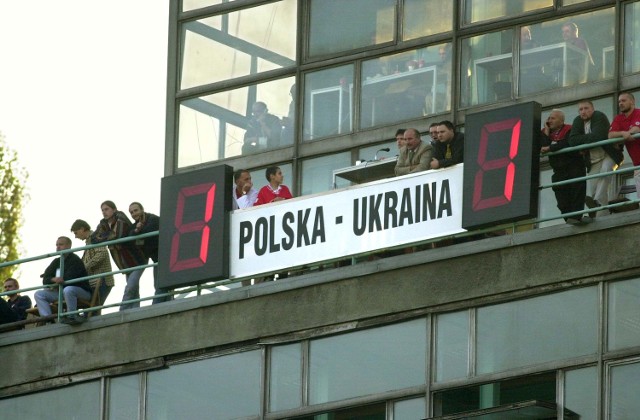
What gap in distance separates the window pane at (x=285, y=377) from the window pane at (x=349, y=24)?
18.5ft

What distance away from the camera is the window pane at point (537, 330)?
25.7m

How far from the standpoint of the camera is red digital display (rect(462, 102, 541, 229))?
26.1m

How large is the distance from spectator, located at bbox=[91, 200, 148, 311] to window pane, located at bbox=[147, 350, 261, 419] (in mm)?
1288

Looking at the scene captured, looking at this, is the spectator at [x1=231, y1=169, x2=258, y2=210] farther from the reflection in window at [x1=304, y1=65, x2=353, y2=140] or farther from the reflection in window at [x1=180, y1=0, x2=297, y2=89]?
the reflection in window at [x1=180, y1=0, x2=297, y2=89]

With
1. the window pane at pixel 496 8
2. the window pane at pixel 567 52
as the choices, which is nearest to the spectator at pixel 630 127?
the window pane at pixel 567 52

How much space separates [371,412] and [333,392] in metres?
0.63

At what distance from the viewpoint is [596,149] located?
Result: 26.4 meters

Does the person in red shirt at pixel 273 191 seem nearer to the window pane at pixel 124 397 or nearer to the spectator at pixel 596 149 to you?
the window pane at pixel 124 397

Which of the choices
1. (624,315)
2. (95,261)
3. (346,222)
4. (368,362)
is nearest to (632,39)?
(346,222)

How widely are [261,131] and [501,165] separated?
705 cm

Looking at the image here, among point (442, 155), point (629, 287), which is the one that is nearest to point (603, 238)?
point (629, 287)

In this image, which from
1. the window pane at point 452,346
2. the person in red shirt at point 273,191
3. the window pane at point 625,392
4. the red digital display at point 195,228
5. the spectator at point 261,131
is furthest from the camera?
the spectator at point 261,131

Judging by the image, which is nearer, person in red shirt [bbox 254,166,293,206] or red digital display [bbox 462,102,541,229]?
red digital display [bbox 462,102,541,229]

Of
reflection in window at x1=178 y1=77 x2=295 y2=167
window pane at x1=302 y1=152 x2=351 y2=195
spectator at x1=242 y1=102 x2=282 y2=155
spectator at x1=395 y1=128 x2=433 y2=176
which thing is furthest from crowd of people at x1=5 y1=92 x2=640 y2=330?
reflection in window at x1=178 y1=77 x2=295 y2=167
